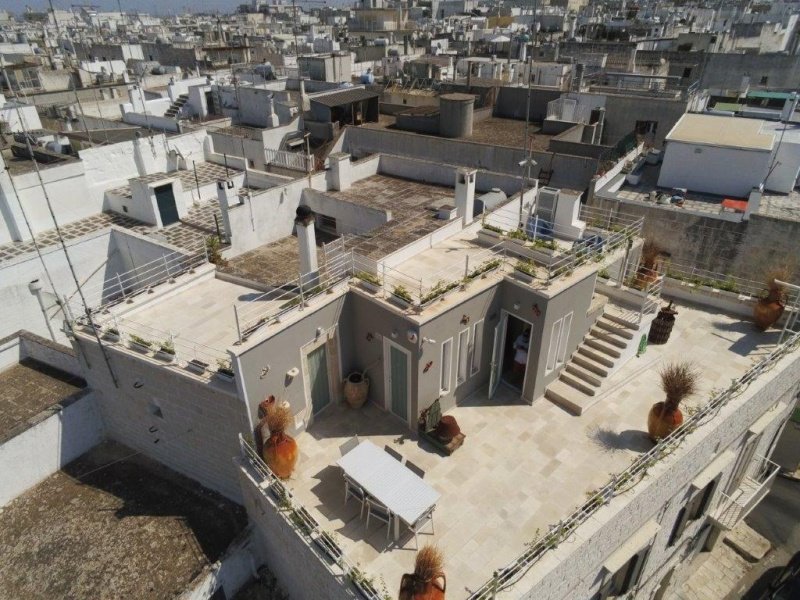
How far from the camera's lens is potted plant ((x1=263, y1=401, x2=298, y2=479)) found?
12.5 m

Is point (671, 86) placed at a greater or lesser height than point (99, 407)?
greater

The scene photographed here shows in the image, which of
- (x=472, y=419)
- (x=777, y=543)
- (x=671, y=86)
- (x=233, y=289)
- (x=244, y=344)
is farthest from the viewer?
(x=671, y=86)

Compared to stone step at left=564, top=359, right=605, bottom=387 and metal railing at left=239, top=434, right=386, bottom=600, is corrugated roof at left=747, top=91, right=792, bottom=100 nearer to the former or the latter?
stone step at left=564, top=359, right=605, bottom=387

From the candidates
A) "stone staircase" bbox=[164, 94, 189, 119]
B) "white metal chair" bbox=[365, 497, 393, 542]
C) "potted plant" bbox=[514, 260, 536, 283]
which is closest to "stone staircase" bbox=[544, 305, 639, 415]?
"potted plant" bbox=[514, 260, 536, 283]

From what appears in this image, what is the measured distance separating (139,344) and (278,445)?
482 centimetres

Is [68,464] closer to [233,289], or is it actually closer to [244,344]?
[233,289]

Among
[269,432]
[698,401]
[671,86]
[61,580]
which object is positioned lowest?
[61,580]

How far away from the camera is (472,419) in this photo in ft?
49.3

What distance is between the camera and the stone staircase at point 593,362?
15459mm

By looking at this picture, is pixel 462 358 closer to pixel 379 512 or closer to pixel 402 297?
pixel 402 297

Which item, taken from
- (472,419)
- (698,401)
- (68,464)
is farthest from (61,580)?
(698,401)

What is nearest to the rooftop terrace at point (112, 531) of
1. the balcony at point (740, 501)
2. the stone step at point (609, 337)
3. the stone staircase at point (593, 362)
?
the stone staircase at point (593, 362)

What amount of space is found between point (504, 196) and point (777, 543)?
17793mm

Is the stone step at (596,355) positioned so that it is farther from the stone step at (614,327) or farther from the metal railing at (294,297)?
the metal railing at (294,297)
